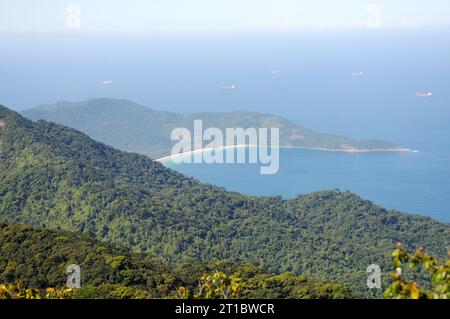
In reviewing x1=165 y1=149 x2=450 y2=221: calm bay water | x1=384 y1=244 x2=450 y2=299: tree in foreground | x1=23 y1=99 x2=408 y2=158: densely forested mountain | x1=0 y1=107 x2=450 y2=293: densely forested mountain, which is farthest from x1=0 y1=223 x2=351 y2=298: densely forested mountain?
x1=23 y1=99 x2=408 y2=158: densely forested mountain

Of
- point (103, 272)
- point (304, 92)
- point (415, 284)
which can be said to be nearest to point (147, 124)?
point (304, 92)

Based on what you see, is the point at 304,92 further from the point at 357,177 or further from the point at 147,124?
the point at 357,177

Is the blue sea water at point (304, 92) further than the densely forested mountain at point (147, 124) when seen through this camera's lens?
No

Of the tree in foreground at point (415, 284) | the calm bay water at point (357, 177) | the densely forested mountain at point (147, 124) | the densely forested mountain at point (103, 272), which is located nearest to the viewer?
the tree in foreground at point (415, 284)

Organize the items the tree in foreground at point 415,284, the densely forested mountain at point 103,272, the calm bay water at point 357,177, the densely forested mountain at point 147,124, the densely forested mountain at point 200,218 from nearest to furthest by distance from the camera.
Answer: the tree in foreground at point 415,284
the densely forested mountain at point 103,272
the densely forested mountain at point 200,218
the calm bay water at point 357,177
the densely forested mountain at point 147,124

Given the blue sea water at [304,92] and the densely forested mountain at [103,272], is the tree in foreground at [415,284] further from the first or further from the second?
the blue sea water at [304,92]

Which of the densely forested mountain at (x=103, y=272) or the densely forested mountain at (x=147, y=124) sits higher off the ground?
the densely forested mountain at (x=147, y=124)

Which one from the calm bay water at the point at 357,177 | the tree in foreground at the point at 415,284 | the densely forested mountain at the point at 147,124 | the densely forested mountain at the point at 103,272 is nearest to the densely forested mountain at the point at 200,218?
the densely forested mountain at the point at 103,272

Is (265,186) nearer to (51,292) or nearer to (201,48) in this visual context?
(51,292)

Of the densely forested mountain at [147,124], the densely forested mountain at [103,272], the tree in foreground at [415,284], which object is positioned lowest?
the densely forested mountain at [103,272]
